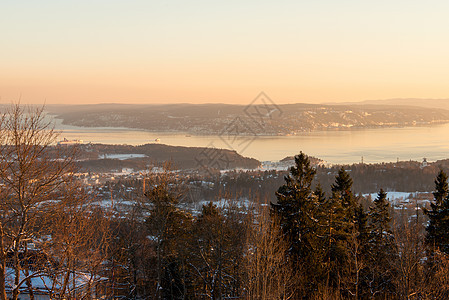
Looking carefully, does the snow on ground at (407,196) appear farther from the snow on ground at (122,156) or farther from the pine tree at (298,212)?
the snow on ground at (122,156)

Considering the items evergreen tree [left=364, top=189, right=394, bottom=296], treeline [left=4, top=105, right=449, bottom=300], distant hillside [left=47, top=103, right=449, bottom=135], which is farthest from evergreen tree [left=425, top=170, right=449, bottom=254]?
distant hillside [left=47, top=103, right=449, bottom=135]

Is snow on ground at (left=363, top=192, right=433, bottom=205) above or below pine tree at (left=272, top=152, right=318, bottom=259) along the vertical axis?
below

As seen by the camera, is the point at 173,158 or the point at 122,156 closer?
the point at 173,158

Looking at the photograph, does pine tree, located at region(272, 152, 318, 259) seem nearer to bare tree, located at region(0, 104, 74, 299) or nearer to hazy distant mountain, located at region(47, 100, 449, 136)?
bare tree, located at region(0, 104, 74, 299)

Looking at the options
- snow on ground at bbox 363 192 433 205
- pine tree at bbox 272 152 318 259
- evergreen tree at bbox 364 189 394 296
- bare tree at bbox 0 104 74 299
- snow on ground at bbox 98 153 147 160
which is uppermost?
bare tree at bbox 0 104 74 299

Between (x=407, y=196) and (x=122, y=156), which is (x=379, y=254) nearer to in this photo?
(x=407, y=196)

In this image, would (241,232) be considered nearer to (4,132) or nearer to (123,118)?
(4,132)

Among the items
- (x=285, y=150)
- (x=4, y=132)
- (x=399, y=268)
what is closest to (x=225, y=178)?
(x=285, y=150)

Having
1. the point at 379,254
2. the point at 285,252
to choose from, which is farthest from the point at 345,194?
the point at 285,252

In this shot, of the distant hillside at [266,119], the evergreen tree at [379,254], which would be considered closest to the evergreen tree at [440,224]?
the evergreen tree at [379,254]

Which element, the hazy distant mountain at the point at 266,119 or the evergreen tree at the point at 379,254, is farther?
the hazy distant mountain at the point at 266,119

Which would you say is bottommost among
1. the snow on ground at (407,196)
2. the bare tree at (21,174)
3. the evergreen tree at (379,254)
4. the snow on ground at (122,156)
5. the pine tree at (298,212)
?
the snow on ground at (407,196)

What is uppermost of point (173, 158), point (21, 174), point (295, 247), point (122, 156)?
point (21, 174)
